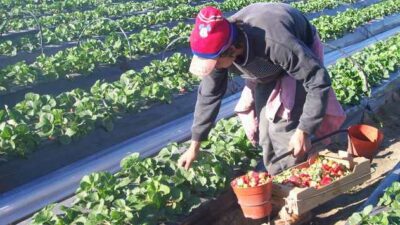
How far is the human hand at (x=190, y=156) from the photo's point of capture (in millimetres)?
3957

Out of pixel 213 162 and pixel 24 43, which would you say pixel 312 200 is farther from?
pixel 24 43

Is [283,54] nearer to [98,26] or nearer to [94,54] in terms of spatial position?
[94,54]

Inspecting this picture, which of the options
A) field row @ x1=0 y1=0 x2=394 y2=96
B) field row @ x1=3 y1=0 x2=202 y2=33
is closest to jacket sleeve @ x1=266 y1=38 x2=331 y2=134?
field row @ x1=0 y1=0 x2=394 y2=96

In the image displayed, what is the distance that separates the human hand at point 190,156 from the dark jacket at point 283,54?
18.0 inches

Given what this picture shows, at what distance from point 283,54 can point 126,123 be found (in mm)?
3389

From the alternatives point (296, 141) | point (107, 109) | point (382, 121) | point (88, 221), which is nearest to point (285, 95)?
point (296, 141)

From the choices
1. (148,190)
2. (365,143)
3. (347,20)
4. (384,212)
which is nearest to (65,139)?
(148,190)

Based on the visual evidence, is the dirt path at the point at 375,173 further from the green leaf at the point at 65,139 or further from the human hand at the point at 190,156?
the green leaf at the point at 65,139

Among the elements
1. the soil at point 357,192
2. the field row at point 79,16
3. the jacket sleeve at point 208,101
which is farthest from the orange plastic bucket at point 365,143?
the field row at point 79,16

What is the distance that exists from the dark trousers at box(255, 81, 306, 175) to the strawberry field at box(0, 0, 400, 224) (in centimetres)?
27

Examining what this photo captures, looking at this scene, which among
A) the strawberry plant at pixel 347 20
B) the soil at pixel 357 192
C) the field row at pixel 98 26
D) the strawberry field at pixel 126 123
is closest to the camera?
the strawberry field at pixel 126 123

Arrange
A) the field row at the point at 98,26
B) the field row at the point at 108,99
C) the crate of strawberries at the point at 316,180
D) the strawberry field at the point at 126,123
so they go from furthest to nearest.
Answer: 1. the field row at the point at 98,26
2. the field row at the point at 108,99
3. the strawberry field at the point at 126,123
4. the crate of strawberries at the point at 316,180

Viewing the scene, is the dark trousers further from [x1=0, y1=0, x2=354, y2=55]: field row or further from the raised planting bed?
[x1=0, y1=0, x2=354, y2=55]: field row

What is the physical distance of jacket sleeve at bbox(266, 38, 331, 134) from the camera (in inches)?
132
